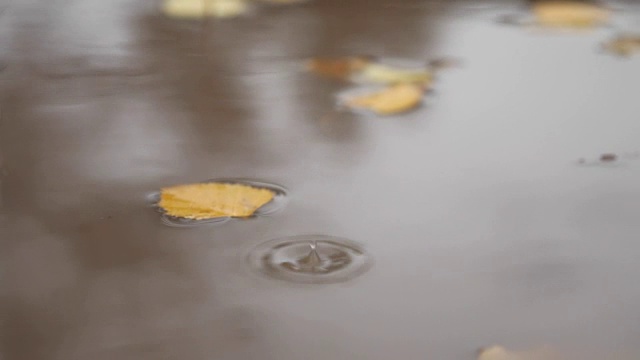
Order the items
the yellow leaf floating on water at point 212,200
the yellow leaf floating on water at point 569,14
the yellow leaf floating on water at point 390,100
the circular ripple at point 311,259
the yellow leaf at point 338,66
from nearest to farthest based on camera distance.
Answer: the circular ripple at point 311,259 → the yellow leaf floating on water at point 212,200 → the yellow leaf floating on water at point 390,100 → the yellow leaf at point 338,66 → the yellow leaf floating on water at point 569,14

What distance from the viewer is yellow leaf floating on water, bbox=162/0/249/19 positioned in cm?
166

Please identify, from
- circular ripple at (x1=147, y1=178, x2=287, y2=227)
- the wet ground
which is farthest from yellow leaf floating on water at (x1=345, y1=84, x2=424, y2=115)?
circular ripple at (x1=147, y1=178, x2=287, y2=227)

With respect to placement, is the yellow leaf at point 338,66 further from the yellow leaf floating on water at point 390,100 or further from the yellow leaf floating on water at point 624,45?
the yellow leaf floating on water at point 624,45

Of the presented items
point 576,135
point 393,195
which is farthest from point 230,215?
point 576,135

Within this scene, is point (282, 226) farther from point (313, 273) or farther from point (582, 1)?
point (582, 1)

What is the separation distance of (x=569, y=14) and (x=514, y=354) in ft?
3.38

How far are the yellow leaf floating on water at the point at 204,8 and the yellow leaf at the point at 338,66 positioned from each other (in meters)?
0.28

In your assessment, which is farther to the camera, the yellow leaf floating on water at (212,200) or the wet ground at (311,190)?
the yellow leaf floating on water at (212,200)

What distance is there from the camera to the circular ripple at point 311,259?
2.92ft

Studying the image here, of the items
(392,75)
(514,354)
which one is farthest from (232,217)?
(392,75)

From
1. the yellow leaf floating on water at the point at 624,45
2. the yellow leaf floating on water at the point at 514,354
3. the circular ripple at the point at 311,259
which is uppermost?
the yellow leaf floating on water at the point at 624,45

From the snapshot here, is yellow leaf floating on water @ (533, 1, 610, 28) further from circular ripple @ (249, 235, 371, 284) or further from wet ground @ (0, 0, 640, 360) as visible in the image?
circular ripple @ (249, 235, 371, 284)

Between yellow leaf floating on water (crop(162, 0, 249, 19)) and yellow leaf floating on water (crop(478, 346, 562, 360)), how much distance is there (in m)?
0.99

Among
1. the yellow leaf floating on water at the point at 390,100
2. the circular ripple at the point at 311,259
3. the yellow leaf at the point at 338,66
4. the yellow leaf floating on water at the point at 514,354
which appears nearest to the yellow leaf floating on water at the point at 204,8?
the yellow leaf at the point at 338,66
